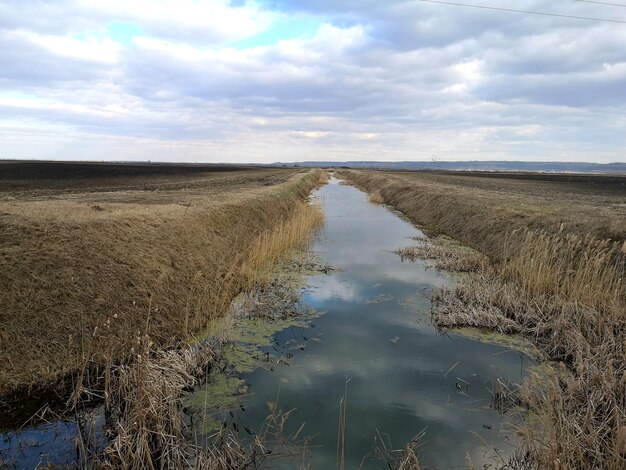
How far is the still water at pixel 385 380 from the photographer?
618 cm

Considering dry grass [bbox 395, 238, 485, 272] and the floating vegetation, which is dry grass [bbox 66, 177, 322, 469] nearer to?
the floating vegetation

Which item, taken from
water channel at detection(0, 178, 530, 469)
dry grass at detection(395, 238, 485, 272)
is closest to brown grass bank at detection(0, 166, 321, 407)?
water channel at detection(0, 178, 530, 469)

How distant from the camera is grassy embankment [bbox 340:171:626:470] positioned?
5.29 metres

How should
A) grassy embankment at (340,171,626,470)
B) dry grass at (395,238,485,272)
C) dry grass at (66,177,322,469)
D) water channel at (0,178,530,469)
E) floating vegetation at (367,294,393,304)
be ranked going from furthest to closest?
dry grass at (395,238,485,272)
floating vegetation at (367,294,393,304)
water channel at (0,178,530,469)
grassy embankment at (340,171,626,470)
dry grass at (66,177,322,469)

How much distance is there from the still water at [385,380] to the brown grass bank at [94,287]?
100 inches

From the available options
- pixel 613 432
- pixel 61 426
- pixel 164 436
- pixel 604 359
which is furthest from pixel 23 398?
pixel 604 359

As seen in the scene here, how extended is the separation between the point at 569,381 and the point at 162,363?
6.85 metres

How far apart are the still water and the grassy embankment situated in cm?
81

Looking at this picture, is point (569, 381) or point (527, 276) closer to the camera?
point (569, 381)

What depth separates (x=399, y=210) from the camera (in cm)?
3422

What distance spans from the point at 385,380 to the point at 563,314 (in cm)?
476

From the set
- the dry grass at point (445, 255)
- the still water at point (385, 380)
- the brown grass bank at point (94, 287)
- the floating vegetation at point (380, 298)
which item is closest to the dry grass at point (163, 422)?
the brown grass bank at point (94, 287)

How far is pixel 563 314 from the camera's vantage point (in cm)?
948

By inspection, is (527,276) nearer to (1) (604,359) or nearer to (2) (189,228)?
(1) (604,359)
